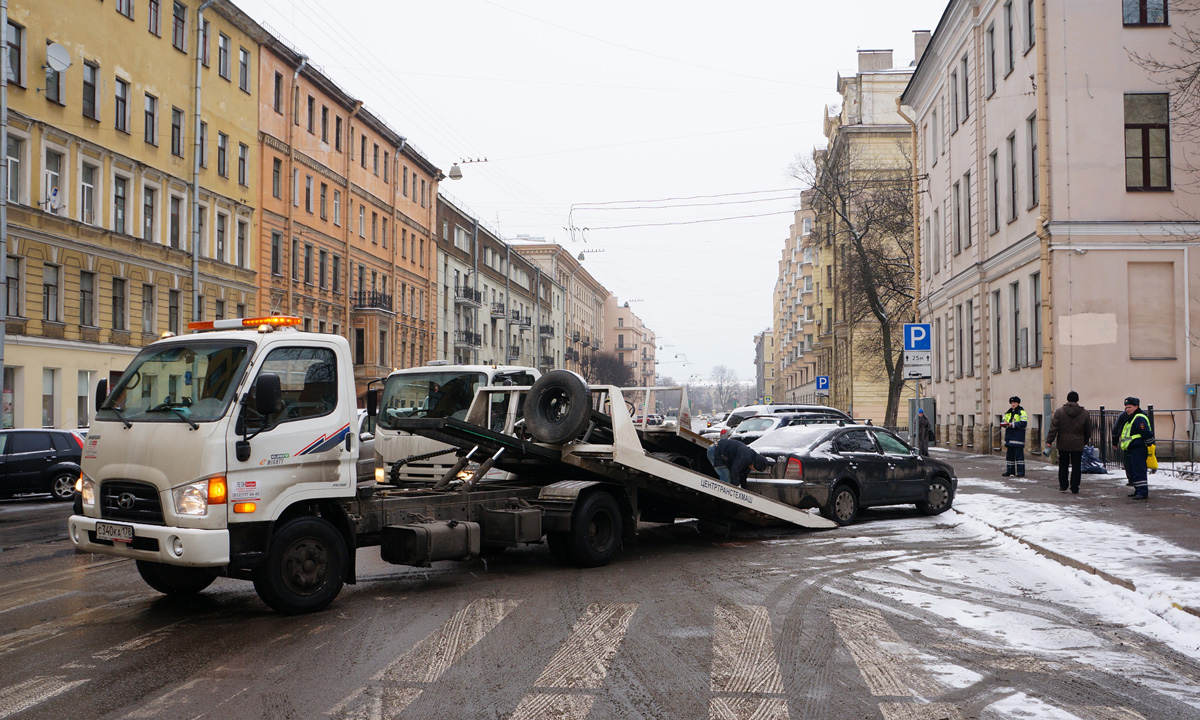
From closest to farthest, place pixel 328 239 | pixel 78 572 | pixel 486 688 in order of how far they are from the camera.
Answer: pixel 486 688 → pixel 78 572 → pixel 328 239

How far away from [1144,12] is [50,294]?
29.8 metres

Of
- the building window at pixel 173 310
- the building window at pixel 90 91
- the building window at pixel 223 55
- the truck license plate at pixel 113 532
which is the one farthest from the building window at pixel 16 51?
the truck license plate at pixel 113 532

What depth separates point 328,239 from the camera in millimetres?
48688

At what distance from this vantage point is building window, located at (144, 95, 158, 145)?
34.3m

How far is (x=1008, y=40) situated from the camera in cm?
2881

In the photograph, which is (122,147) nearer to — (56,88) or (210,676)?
(56,88)

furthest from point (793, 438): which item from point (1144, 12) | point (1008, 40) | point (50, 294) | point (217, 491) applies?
point (50, 294)

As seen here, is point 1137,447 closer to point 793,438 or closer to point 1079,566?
point 793,438

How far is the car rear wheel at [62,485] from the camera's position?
2158cm

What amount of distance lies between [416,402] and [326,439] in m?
5.84

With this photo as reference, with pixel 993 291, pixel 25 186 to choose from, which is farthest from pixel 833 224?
pixel 25 186

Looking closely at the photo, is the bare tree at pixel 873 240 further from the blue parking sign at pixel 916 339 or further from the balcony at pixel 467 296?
the balcony at pixel 467 296

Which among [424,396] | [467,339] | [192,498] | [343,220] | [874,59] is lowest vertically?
[192,498]

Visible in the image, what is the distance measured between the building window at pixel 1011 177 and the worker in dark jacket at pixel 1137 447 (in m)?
13.3
